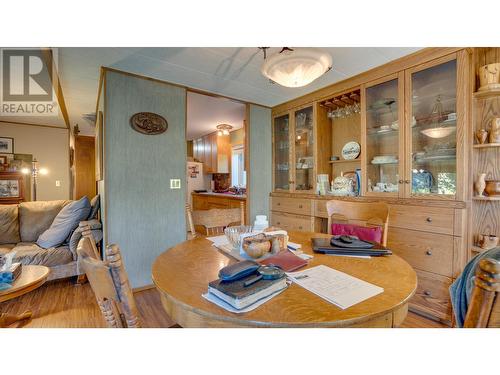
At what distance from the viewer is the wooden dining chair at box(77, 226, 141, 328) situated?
633 mm

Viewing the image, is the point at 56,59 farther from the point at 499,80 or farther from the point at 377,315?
the point at 499,80

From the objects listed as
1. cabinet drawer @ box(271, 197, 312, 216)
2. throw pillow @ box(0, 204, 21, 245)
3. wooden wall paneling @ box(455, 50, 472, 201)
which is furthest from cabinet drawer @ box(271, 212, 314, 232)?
throw pillow @ box(0, 204, 21, 245)

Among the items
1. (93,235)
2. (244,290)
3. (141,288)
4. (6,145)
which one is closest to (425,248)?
(244,290)

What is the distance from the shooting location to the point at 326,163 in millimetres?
2990

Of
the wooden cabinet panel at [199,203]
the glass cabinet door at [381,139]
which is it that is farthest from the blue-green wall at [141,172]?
the wooden cabinet panel at [199,203]

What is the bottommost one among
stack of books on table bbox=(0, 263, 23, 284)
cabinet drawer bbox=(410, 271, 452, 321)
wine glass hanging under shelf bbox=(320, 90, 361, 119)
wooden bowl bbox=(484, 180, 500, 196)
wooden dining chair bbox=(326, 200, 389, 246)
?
cabinet drawer bbox=(410, 271, 452, 321)

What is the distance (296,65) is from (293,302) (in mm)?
1240

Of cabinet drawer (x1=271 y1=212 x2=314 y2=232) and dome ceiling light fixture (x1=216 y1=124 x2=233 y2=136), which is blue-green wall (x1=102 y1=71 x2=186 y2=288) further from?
dome ceiling light fixture (x1=216 y1=124 x2=233 y2=136)

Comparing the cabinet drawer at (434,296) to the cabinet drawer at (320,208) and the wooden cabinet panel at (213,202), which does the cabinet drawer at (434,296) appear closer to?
the cabinet drawer at (320,208)

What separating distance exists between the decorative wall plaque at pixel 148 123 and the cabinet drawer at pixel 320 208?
1.90 m

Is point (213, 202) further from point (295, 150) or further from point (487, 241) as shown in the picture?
point (487, 241)

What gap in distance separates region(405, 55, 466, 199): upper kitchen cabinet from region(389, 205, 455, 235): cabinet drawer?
12 centimetres
